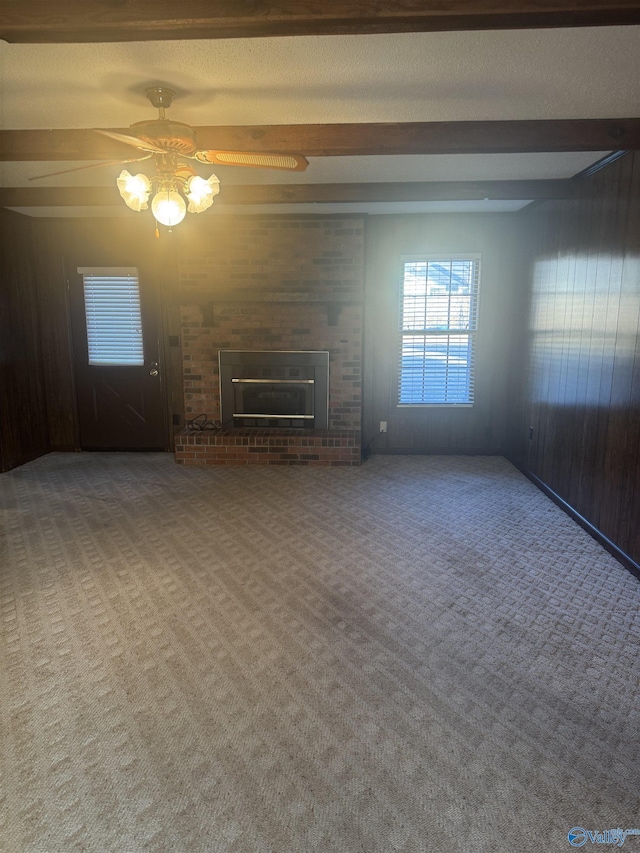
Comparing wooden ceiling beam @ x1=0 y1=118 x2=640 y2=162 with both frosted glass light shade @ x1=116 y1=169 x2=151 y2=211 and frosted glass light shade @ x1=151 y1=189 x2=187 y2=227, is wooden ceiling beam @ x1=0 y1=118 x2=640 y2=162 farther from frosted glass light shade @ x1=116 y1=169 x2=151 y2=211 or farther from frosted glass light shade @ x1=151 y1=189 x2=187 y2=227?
frosted glass light shade @ x1=151 y1=189 x2=187 y2=227

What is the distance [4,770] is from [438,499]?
10.9ft

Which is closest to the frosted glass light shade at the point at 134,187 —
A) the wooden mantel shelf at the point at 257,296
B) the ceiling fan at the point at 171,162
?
the ceiling fan at the point at 171,162

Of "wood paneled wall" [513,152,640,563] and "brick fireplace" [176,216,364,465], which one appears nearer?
"wood paneled wall" [513,152,640,563]

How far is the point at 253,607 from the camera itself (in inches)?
102

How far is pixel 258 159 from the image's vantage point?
2414 millimetres

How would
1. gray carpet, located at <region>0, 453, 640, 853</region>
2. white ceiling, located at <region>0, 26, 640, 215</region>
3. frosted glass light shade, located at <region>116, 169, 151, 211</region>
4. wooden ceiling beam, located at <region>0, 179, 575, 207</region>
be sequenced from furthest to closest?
1. wooden ceiling beam, located at <region>0, 179, 575, 207</region>
2. frosted glass light shade, located at <region>116, 169, 151, 211</region>
3. white ceiling, located at <region>0, 26, 640, 215</region>
4. gray carpet, located at <region>0, 453, 640, 853</region>

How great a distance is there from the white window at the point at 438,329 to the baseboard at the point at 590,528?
127 cm

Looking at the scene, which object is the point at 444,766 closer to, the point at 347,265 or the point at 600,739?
the point at 600,739

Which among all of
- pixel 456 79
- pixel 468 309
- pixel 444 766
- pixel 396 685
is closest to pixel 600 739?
pixel 444 766

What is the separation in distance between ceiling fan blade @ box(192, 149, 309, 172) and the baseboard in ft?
9.54

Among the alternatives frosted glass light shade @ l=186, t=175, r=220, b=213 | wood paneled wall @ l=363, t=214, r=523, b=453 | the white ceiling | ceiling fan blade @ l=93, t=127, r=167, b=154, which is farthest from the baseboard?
ceiling fan blade @ l=93, t=127, r=167, b=154

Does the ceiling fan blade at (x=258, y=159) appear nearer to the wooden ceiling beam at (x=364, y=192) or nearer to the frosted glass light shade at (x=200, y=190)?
the frosted glass light shade at (x=200, y=190)

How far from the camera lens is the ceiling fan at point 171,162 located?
2342mm

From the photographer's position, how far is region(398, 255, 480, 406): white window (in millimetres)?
5328
